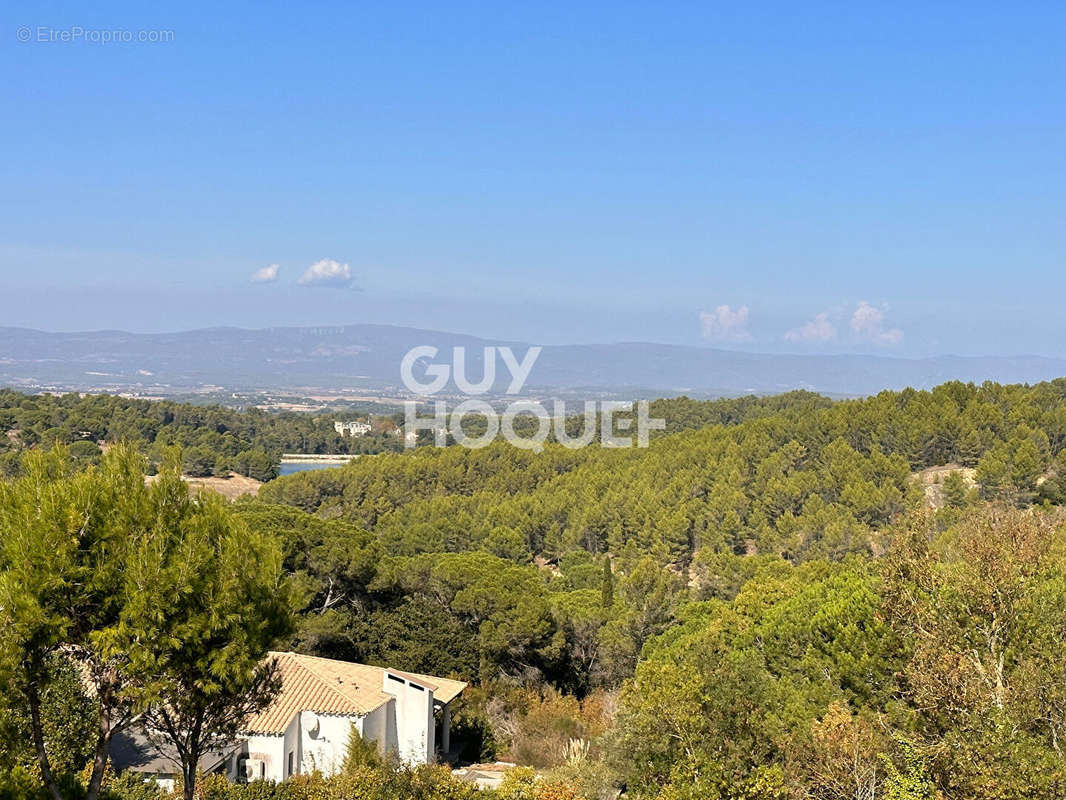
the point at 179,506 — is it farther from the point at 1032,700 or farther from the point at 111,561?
the point at 1032,700

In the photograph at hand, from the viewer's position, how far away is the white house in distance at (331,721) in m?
14.3

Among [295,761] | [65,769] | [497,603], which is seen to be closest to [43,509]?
[65,769]

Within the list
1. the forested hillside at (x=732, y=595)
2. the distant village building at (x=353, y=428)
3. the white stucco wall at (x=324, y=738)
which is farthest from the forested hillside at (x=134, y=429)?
the white stucco wall at (x=324, y=738)

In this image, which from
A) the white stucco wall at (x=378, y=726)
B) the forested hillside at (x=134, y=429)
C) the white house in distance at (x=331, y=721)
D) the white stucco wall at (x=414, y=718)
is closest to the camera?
the white house in distance at (x=331, y=721)

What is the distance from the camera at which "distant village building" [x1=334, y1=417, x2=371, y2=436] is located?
346 feet

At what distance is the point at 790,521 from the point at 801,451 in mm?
6953

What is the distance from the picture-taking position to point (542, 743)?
1789 centimetres

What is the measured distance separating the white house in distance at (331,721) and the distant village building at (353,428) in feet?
284

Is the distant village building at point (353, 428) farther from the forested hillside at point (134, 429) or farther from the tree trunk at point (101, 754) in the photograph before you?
the tree trunk at point (101, 754)

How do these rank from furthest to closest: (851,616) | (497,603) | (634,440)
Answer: (634,440) → (497,603) → (851,616)

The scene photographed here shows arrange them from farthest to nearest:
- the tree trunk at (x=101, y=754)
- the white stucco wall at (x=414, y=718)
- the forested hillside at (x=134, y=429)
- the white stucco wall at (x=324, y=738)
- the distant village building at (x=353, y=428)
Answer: the distant village building at (x=353, y=428)
the forested hillside at (x=134, y=429)
the white stucco wall at (x=414, y=718)
the white stucco wall at (x=324, y=738)
the tree trunk at (x=101, y=754)

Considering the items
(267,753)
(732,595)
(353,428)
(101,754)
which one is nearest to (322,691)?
(267,753)

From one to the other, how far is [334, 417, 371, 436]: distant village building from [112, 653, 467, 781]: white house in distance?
86.6 meters

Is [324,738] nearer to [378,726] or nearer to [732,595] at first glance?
[378,726]
